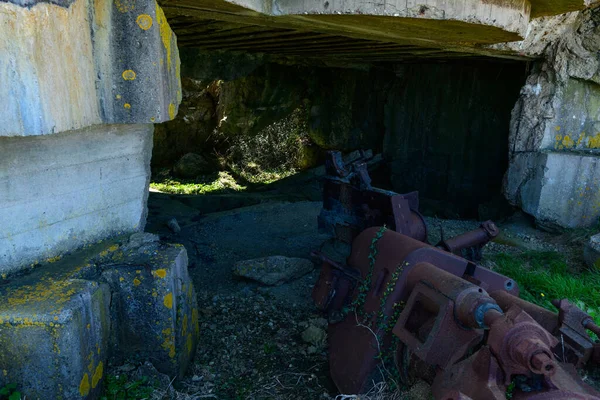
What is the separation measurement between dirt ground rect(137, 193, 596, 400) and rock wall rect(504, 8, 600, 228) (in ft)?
Answer: 1.18

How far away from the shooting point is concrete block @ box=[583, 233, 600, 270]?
13.3 feet

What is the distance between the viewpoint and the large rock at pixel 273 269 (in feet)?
12.8

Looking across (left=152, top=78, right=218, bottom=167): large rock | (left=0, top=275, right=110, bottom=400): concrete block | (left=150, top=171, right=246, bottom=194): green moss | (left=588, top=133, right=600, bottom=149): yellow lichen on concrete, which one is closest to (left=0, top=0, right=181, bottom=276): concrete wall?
(left=0, top=275, right=110, bottom=400): concrete block

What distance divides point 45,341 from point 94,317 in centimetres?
28

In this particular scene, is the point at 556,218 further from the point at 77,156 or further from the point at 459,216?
the point at 77,156

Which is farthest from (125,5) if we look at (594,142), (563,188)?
(594,142)

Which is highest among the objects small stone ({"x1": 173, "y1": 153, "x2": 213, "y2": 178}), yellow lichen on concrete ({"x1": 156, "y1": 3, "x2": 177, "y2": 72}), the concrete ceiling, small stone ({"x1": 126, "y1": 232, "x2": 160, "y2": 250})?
the concrete ceiling

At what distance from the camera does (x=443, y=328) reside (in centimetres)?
188

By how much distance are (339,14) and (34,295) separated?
2.01 metres

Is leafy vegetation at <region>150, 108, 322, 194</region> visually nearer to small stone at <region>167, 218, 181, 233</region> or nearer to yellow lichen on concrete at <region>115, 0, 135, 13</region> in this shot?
small stone at <region>167, 218, 181, 233</region>

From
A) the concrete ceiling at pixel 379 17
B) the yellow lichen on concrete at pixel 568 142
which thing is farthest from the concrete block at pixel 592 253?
the concrete ceiling at pixel 379 17

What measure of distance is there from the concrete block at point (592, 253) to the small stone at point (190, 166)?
825 cm

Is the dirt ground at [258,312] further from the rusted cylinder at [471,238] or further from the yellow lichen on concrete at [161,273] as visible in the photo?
the rusted cylinder at [471,238]

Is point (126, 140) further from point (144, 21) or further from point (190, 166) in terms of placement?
point (190, 166)
